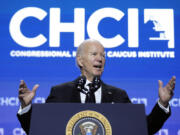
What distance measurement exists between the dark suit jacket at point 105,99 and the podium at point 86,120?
1.10ft

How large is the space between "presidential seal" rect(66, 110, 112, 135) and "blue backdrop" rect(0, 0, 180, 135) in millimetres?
1982

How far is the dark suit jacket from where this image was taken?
1987mm

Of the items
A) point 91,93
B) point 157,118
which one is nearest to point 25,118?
point 91,93

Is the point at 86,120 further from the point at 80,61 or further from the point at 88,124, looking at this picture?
the point at 80,61

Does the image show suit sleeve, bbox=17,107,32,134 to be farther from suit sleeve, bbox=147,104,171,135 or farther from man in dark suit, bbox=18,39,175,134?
suit sleeve, bbox=147,104,171,135

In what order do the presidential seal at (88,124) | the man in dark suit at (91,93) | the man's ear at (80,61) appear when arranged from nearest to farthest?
1. the presidential seal at (88,124)
2. the man in dark suit at (91,93)
3. the man's ear at (80,61)

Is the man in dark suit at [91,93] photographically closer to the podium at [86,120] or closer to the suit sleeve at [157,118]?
the suit sleeve at [157,118]

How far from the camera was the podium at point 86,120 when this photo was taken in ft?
5.19

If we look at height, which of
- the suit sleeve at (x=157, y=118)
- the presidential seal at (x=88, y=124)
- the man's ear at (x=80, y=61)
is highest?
the man's ear at (x=80, y=61)

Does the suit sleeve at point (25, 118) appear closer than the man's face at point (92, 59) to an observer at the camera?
Yes

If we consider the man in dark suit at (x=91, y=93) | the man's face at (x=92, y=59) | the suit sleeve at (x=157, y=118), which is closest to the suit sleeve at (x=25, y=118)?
the man in dark suit at (x=91, y=93)

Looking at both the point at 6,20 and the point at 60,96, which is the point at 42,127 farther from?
the point at 6,20

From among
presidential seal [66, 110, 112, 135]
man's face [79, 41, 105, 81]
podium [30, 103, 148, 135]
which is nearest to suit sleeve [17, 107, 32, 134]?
podium [30, 103, 148, 135]

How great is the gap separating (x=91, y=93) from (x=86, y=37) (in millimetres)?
1866
